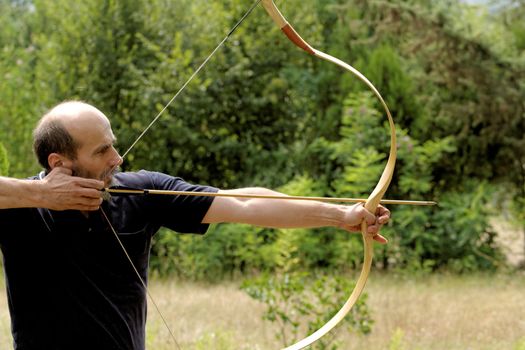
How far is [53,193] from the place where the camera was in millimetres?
2475

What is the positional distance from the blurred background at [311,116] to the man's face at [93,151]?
5.87 meters

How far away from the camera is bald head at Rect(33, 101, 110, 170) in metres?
2.70

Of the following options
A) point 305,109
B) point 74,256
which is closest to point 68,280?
point 74,256

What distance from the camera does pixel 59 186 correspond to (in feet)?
8.13

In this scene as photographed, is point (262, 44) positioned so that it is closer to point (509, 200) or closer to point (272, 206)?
point (509, 200)

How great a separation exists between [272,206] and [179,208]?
0.90 ft

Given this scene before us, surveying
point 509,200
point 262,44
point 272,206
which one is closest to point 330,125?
point 262,44

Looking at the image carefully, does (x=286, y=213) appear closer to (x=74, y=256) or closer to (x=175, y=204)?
(x=175, y=204)

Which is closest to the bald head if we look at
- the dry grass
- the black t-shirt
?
the black t-shirt

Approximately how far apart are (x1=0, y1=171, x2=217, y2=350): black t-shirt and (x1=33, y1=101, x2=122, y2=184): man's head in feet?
0.45

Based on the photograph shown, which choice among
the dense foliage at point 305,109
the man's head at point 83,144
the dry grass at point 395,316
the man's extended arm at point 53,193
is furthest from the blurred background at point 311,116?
the man's extended arm at point 53,193

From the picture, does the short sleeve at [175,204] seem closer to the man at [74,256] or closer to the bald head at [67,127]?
the man at [74,256]

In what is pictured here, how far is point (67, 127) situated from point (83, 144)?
0.07m

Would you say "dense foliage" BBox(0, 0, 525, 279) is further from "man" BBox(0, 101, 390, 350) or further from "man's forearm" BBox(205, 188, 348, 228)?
"man" BBox(0, 101, 390, 350)
